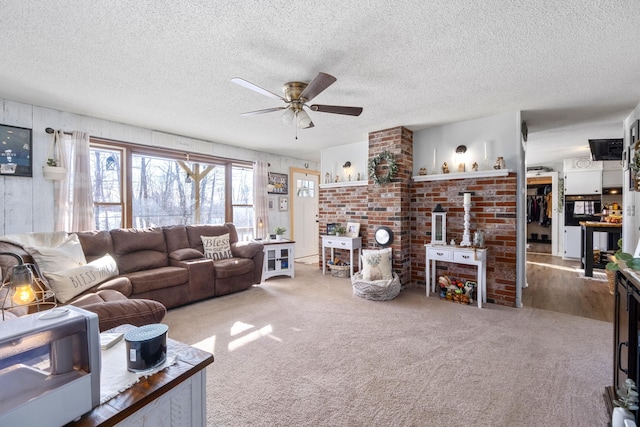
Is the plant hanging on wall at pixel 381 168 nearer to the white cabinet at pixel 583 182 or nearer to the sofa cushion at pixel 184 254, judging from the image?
the sofa cushion at pixel 184 254

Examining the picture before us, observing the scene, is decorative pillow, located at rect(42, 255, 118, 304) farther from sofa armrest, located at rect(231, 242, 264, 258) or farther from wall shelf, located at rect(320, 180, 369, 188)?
wall shelf, located at rect(320, 180, 369, 188)

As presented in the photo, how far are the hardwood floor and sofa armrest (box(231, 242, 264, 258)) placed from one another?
3540 mm

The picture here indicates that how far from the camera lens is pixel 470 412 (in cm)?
175

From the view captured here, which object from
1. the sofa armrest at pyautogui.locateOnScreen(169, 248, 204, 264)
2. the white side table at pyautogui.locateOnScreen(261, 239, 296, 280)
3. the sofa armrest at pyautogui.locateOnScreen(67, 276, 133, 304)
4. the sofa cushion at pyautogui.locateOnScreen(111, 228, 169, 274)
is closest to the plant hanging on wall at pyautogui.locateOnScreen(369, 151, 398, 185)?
the white side table at pyautogui.locateOnScreen(261, 239, 296, 280)

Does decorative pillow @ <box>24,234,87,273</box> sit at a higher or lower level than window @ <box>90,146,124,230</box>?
lower

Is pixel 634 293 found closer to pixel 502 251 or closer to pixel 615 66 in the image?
pixel 615 66

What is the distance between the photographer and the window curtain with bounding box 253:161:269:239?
5.72m

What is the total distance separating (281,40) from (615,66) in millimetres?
2677

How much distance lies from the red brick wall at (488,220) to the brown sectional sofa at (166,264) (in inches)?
102

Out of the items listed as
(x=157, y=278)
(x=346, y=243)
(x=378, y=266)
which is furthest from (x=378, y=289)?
(x=157, y=278)

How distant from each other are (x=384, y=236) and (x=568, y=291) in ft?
8.50

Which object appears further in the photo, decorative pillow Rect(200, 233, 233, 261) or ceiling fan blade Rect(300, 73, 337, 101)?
decorative pillow Rect(200, 233, 233, 261)

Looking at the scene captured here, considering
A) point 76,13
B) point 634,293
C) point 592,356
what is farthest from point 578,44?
point 76,13

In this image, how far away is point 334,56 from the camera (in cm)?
228
